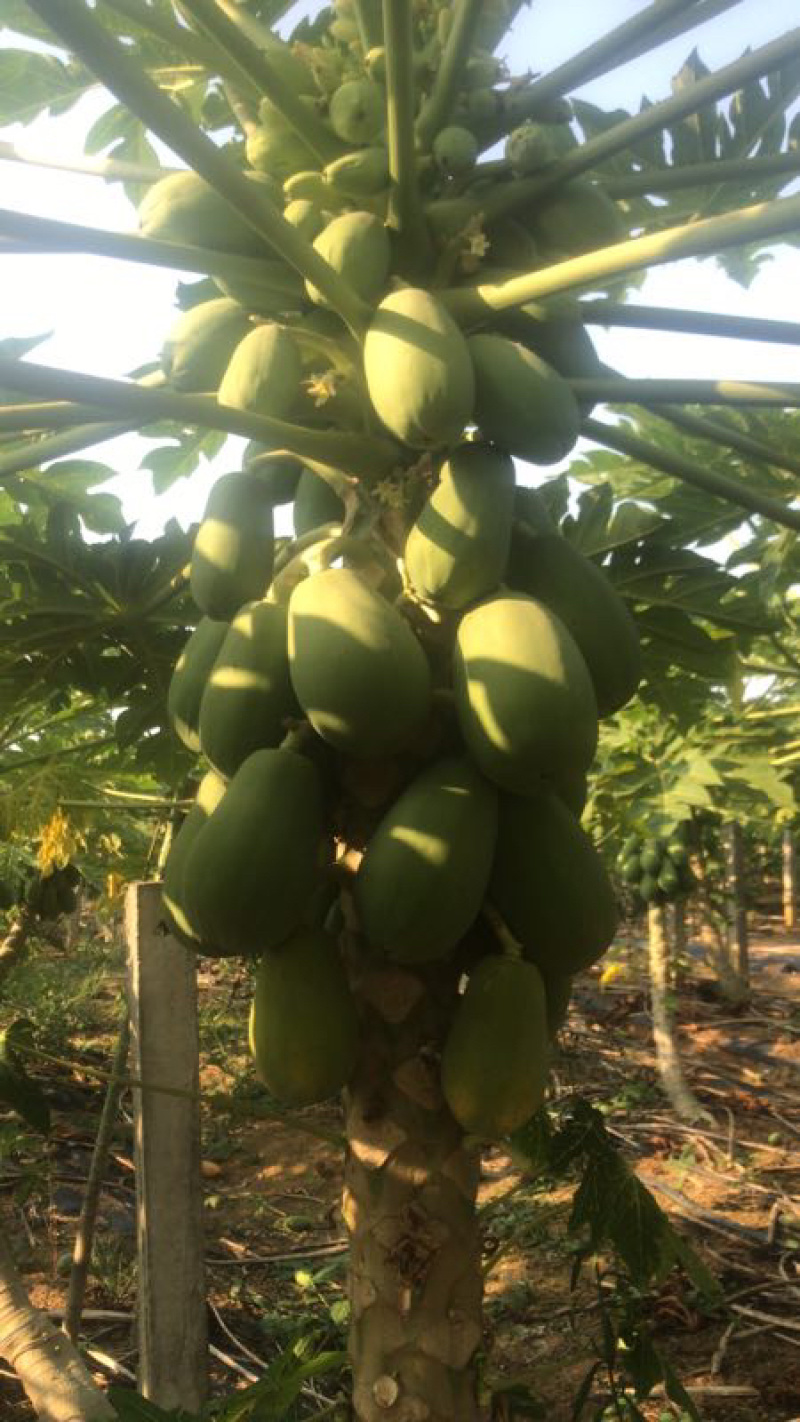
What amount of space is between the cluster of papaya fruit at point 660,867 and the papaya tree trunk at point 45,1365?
529cm

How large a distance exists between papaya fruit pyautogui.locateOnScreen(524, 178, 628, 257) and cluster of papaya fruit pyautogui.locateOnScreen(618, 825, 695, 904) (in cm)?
553

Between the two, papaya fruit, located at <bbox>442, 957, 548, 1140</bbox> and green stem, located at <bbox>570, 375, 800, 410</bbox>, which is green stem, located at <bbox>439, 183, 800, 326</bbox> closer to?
green stem, located at <bbox>570, 375, 800, 410</bbox>

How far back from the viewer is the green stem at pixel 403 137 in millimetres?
1325

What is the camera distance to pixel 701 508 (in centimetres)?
273

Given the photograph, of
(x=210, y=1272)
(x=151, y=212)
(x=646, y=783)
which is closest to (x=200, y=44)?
(x=151, y=212)

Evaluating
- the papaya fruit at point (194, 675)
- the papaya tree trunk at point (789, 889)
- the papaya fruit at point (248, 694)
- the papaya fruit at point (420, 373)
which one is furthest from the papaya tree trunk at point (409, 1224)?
the papaya tree trunk at point (789, 889)

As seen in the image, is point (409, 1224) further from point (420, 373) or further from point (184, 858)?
point (420, 373)

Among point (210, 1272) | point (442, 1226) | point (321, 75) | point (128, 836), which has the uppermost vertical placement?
point (321, 75)

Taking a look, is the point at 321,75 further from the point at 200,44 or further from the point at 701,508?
the point at 701,508

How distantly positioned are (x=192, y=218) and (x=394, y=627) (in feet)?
2.12

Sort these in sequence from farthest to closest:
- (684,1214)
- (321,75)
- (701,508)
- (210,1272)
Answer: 1. (684,1214)
2. (210,1272)
3. (701,508)
4. (321,75)

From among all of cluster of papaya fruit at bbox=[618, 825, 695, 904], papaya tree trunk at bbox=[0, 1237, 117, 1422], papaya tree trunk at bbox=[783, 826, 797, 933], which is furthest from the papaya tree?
papaya tree trunk at bbox=[783, 826, 797, 933]

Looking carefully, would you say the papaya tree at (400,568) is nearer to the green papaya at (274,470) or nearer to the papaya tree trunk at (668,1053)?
the green papaya at (274,470)

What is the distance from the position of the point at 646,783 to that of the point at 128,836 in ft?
6.53
